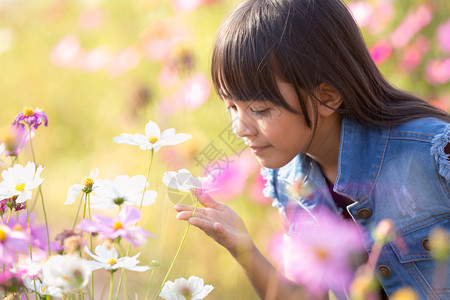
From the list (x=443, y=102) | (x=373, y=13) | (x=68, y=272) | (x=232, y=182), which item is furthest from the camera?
(x=373, y=13)

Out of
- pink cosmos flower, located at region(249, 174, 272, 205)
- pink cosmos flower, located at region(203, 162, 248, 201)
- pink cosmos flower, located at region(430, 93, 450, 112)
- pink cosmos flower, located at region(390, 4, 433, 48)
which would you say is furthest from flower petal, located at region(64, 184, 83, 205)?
pink cosmos flower, located at region(390, 4, 433, 48)

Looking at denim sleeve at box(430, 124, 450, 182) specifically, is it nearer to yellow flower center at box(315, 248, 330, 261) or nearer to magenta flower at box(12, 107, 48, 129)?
yellow flower center at box(315, 248, 330, 261)

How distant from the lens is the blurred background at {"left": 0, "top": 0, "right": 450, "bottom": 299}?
1282mm

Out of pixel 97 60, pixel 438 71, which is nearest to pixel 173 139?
pixel 438 71

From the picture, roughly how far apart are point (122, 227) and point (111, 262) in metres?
0.06

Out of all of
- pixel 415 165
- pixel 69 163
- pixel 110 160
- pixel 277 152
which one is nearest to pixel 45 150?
pixel 69 163

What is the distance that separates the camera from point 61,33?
2734mm

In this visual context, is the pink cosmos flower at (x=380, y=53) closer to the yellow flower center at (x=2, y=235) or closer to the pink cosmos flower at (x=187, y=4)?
the pink cosmos flower at (x=187, y=4)

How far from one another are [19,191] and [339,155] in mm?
519

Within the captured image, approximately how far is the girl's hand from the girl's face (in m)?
0.11

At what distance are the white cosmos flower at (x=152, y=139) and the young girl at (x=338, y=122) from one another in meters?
0.14

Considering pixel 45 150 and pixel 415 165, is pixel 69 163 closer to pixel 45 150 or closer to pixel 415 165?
pixel 45 150

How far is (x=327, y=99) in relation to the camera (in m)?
0.84

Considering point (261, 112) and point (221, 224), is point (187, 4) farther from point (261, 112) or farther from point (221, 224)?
point (221, 224)
